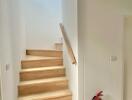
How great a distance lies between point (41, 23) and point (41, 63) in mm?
1685

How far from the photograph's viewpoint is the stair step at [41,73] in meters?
3.64

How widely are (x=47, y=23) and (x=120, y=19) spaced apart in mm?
2727

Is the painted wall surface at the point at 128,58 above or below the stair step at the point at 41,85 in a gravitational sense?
above

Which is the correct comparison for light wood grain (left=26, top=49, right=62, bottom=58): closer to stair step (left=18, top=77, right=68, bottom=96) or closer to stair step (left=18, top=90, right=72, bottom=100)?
stair step (left=18, top=77, right=68, bottom=96)

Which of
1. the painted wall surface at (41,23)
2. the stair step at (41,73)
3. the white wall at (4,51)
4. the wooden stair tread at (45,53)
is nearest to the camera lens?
the white wall at (4,51)

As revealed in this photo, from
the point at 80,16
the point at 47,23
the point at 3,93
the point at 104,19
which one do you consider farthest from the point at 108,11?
the point at 47,23

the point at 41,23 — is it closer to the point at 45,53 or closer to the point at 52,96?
the point at 45,53

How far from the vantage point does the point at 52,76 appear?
3764mm

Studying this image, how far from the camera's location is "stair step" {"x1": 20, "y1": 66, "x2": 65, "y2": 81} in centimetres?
364

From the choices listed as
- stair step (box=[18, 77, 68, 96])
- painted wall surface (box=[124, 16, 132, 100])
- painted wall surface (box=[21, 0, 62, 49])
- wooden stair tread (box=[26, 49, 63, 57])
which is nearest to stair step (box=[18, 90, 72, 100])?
stair step (box=[18, 77, 68, 96])

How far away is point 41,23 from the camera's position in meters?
5.23

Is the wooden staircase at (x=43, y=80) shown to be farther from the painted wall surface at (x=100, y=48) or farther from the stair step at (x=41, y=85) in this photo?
the painted wall surface at (x=100, y=48)

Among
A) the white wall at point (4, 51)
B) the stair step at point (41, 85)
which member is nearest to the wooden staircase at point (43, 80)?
the stair step at point (41, 85)

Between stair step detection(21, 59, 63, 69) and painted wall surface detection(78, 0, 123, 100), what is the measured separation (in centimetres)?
125
